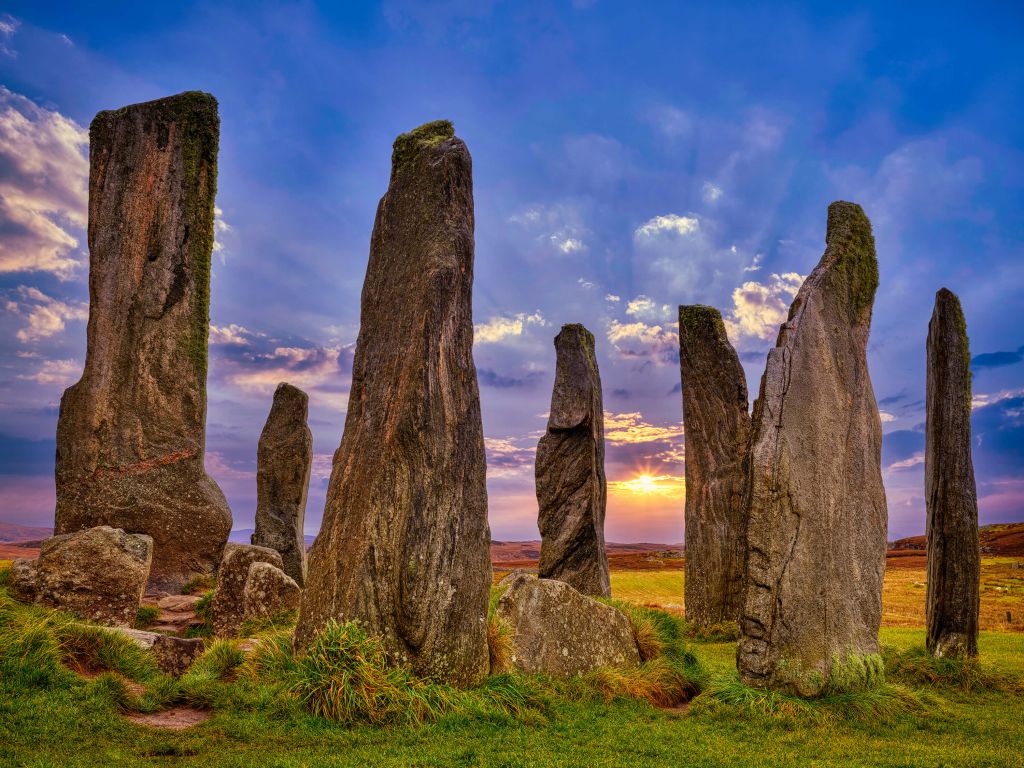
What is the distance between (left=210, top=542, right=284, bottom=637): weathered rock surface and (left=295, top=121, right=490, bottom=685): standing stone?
4067mm

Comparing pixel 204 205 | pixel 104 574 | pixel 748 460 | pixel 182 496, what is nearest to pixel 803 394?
pixel 748 460

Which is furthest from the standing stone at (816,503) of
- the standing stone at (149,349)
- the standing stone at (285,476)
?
the standing stone at (285,476)

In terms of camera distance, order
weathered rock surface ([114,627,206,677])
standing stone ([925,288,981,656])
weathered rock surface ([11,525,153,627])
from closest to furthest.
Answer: weathered rock surface ([114,627,206,677]) < weathered rock surface ([11,525,153,627]) < standing stone ([925,288,981,656])

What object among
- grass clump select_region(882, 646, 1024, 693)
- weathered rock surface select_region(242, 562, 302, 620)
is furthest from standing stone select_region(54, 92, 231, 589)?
grass clump select_region(882, 646, 1024, 693)

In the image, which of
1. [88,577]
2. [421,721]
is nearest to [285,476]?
[88,577]

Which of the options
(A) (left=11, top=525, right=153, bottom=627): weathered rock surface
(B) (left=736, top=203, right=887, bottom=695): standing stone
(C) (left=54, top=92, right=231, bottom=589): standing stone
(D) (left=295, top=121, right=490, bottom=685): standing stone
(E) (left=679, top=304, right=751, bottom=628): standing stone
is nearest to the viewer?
(D) (left=295, top=121, right=490, bottom=685): standing stone

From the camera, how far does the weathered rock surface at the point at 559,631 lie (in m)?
9.08

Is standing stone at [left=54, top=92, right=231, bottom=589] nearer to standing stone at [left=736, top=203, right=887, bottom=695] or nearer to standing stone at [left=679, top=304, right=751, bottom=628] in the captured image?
standing stone at [left=679, top=304, right=751, bottom=628]

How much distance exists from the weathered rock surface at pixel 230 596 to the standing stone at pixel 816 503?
7.78m

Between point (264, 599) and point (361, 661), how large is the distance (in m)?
4.92

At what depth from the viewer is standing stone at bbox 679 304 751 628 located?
1517 cm

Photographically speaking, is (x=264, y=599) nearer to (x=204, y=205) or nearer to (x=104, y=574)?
(x=104, y=574)

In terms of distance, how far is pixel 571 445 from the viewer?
629 inches

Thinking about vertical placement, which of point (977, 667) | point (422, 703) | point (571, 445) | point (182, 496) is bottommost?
point (977, 667)
